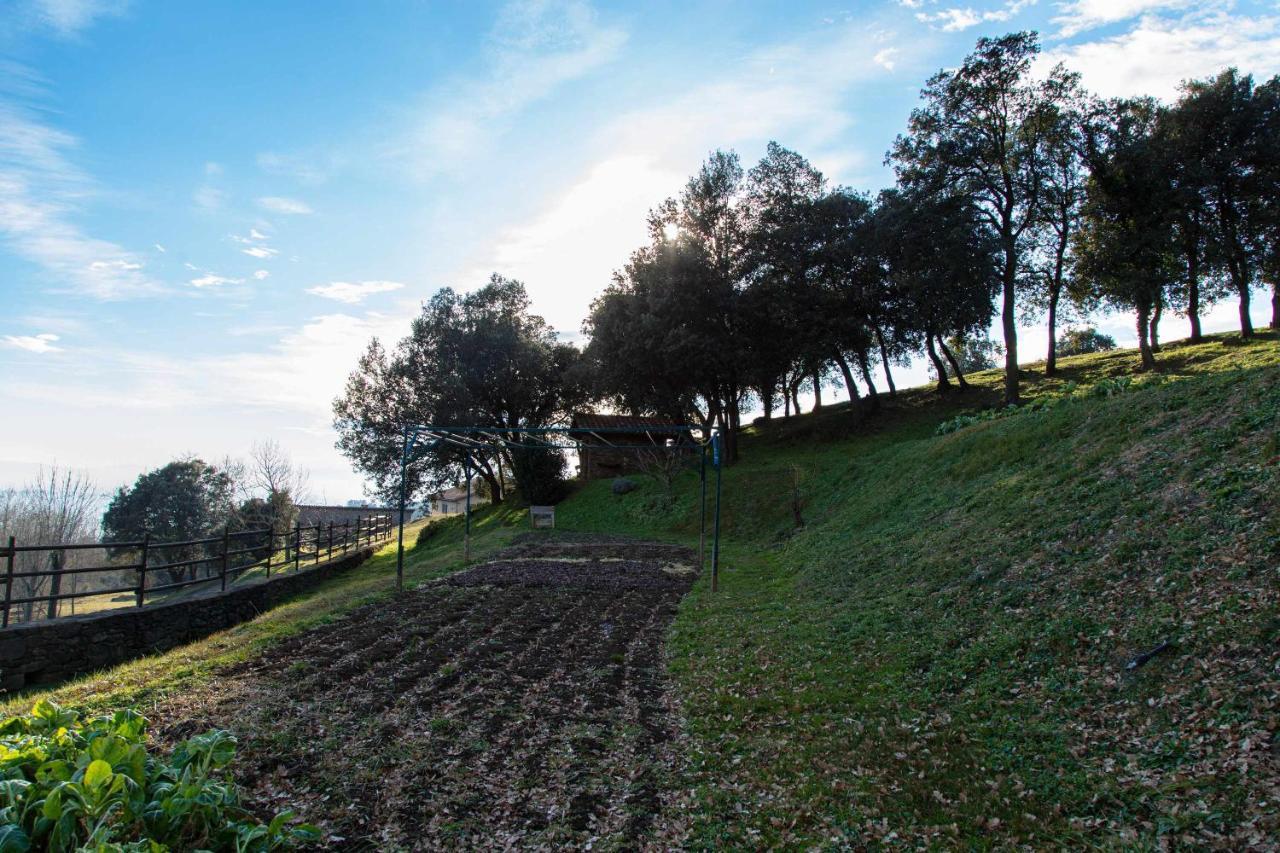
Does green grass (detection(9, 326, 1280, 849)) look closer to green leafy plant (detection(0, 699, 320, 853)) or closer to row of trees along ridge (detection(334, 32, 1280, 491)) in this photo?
green leafy plant (detection(0, 699, 320, 853))

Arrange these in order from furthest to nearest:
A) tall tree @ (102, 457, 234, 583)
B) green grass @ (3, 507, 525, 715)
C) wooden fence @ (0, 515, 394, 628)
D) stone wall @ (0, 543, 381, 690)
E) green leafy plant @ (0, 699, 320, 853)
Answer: tall tree @ (102, 457, 234, 583), wooden fence @ (0, 515, 394, 628), stone wall @ (0, 543, 381, 690), green grass @ (3, 507, 525, 715), green leafy plant @ (0, 699, 320, 853)

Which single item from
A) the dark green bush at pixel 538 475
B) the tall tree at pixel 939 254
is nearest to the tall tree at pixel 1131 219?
the tall tree at pixel 939 254

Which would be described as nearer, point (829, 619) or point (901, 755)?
point (901, 755)

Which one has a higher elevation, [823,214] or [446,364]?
[823,214]

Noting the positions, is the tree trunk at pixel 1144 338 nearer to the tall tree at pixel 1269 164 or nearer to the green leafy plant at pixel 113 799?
the tall tree at pixel 1269 164

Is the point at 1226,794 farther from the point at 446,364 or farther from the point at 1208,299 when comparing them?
the point at 446,364

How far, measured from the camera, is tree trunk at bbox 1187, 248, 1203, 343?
25.9 metres

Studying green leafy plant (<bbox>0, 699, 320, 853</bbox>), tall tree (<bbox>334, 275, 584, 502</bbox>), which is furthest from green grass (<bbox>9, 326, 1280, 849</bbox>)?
tall tree (<bbox>334, 275, 584, 502</bbox>)

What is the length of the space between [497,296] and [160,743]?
116 ft

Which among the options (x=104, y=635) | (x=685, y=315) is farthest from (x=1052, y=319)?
(x=104, y=635)

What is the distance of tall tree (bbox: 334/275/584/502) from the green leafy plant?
3173cm

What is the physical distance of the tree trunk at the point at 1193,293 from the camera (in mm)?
25875

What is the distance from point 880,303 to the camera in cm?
2891

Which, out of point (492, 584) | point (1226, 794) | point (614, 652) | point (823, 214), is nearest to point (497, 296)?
point (823, 214)
